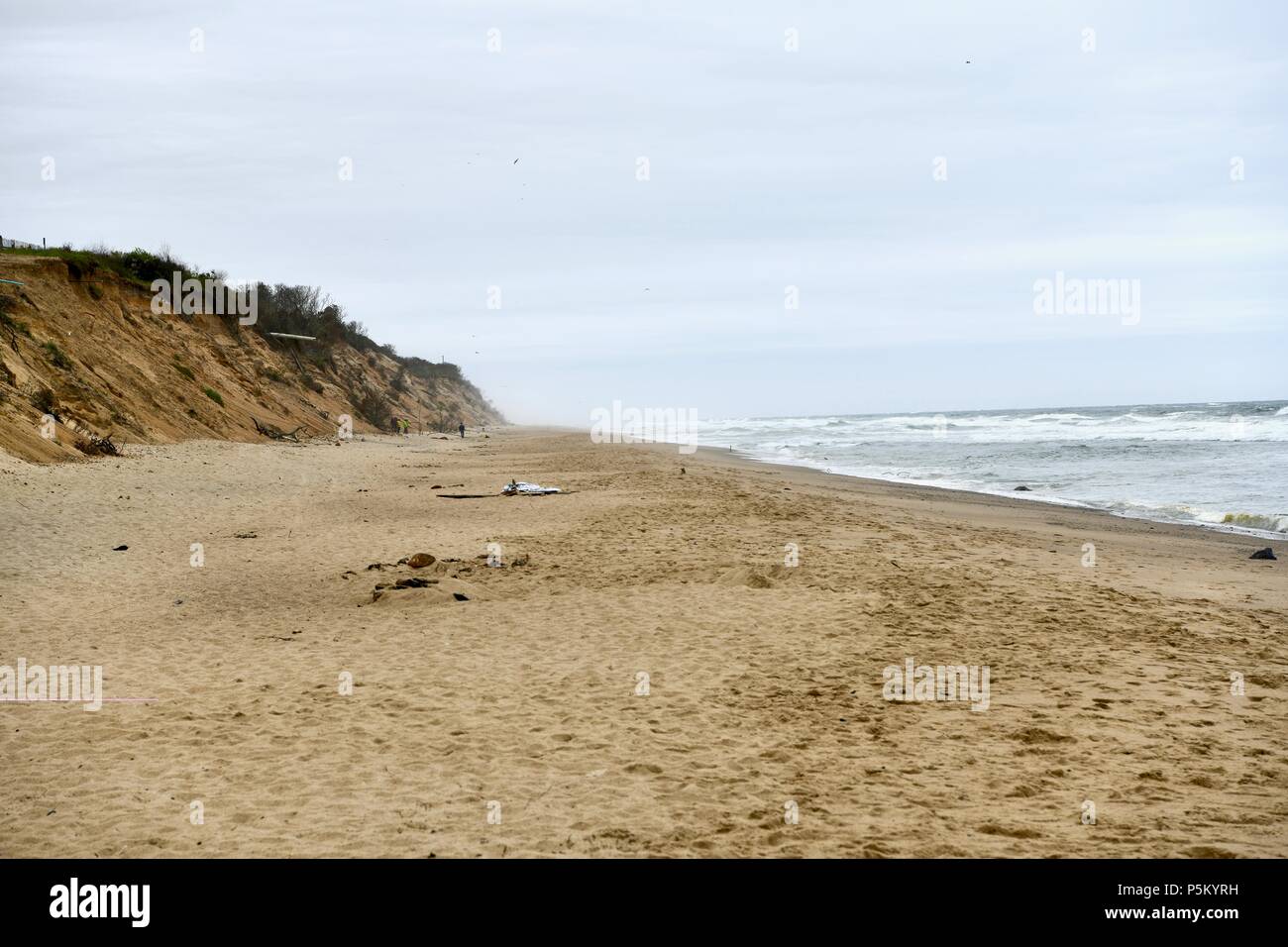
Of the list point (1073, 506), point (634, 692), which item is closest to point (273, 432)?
point (1073, 506)

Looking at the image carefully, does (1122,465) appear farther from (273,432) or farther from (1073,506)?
(273,432)

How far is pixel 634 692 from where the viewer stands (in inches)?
288

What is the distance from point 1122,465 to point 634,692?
3112 centimetres

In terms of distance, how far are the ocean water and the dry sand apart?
19.7ft

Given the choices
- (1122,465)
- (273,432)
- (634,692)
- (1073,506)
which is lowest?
(634,692)

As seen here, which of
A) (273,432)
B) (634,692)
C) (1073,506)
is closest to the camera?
(634,692)

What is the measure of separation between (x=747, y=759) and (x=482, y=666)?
10.1 feet

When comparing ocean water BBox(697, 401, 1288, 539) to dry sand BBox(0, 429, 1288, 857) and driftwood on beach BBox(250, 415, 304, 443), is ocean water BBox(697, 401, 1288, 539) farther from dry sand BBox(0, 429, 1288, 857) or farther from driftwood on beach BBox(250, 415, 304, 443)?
driftwood on beach BBox(250, 415, 304, 443)

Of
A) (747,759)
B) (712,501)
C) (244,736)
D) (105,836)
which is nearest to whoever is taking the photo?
(105,836)

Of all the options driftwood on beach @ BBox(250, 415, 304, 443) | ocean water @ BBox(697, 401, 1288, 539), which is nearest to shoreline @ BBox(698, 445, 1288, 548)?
ocean water @ BBox(697, 401, 1288, 539)

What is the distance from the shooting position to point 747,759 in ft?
19.3

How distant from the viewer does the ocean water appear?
20422mm
